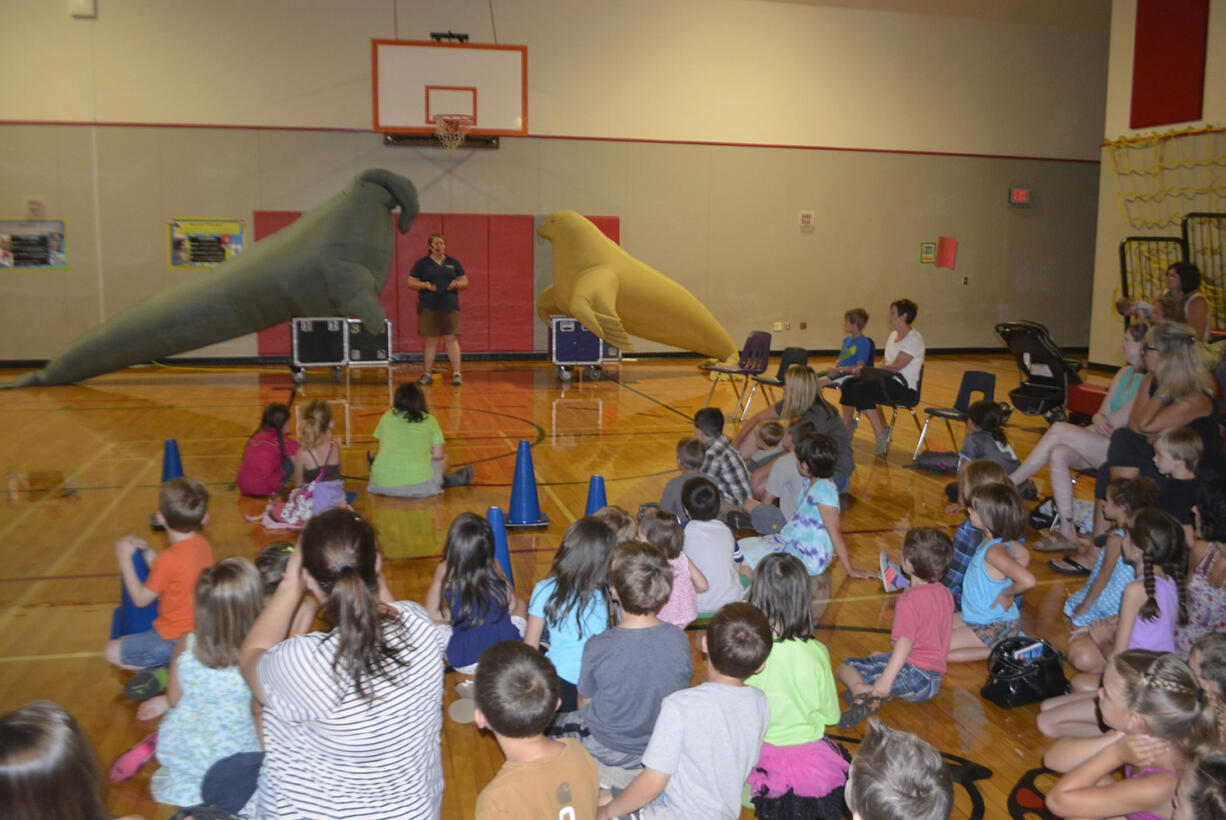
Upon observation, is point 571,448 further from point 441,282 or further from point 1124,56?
point 1124,56

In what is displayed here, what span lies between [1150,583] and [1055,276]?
17.0 meters

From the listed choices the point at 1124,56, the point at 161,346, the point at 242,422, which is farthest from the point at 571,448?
the point at 1124,56

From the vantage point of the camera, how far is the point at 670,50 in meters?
16.9

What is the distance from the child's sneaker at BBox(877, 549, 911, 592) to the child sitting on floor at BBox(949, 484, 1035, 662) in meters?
0.48

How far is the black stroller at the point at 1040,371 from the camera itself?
9789 mm

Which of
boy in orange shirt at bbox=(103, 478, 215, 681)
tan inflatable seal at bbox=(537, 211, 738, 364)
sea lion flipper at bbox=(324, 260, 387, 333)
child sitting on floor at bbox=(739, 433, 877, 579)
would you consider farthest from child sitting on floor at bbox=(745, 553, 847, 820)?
sea lion flipper at bbox=(324, 260, 387, 333)

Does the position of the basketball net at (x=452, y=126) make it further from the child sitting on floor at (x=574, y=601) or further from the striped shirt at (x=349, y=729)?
the striped shirt at (x=349, y=729)

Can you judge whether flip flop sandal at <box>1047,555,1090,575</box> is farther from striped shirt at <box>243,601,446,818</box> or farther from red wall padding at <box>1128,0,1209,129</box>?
red wall padding at <box>1128,0,1209,129</box>

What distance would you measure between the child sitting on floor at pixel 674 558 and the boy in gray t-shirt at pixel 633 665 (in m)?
0.92

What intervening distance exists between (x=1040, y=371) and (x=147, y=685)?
861 centimetres

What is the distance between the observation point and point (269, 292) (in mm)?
13359

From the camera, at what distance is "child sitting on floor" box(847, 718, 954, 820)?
2146mm

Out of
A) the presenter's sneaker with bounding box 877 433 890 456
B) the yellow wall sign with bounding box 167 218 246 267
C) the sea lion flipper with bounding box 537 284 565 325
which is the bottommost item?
the presenter's sneaker with bounding box 877 433 890 456

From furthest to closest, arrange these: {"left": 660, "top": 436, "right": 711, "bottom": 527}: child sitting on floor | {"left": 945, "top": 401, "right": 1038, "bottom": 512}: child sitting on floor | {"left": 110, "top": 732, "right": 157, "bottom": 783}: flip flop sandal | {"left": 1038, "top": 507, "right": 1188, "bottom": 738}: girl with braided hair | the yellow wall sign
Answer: the yellow wall sign, {"left": 945, "top": 401, "right": 1038, "bottom": 512}: child sitting on floor, {"left": 660, "top": 436, "right": 711, "bottom": 527}: child sitting on floor, {"left": 1038, "top": 507, "right": 1188, "bottom": 738}: girl with braided hair, {"left": 110, "top": 732, "right": 157, "bottom": 783}: flip flop sandal
